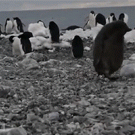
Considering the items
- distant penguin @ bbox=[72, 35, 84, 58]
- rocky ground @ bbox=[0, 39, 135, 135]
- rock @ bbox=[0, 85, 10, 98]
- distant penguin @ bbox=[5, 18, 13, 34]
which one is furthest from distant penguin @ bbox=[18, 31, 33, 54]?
distant penguin @ bbox=[5, 18, 13, 34]

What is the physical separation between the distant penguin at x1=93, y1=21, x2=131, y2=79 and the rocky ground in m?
0.19

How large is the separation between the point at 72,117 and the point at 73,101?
0.42 m

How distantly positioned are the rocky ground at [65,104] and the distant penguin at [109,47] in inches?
7.5

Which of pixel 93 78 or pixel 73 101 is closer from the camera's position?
pixel 73 101

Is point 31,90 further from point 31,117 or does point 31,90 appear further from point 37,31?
point 37,31

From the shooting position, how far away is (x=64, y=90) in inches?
117

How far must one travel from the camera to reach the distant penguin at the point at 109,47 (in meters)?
3.23

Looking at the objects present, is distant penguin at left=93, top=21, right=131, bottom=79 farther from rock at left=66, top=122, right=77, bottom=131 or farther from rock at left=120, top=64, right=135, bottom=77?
rock at left=66, top=122, right=77, bottom=131

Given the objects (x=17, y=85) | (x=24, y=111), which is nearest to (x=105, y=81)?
(x=17, y=85)

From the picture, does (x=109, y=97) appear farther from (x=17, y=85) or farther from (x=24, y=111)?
(x=17, y=85)

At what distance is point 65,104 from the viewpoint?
2.47 meters

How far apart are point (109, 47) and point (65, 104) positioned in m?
1.16

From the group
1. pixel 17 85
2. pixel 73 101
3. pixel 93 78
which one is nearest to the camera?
pixel 73 101

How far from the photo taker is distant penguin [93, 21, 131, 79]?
3.23m
